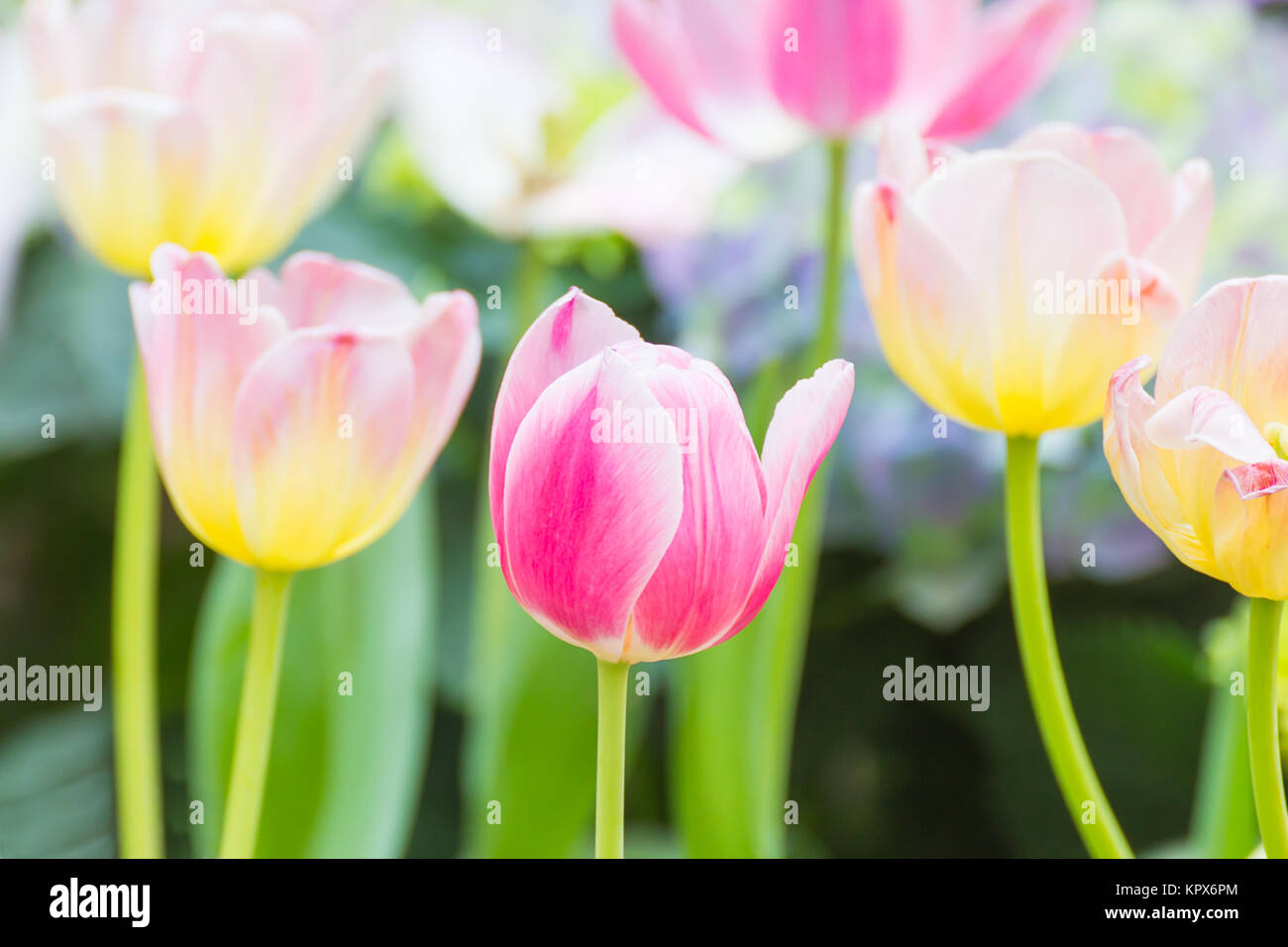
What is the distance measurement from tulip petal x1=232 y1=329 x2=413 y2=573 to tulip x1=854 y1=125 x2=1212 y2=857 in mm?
73

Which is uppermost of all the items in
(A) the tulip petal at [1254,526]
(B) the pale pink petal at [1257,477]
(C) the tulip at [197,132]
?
(C) the tulip at [197,132]

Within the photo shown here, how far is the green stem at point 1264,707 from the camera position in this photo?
0.16 meters

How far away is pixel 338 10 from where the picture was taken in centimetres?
27

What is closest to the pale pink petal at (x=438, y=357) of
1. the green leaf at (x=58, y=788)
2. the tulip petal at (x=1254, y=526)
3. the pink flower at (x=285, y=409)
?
the pink flower at (x=285, y=409)

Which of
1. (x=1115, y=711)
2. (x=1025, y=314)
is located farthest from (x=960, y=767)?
(x=1025, y=314)

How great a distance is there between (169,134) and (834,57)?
128mm

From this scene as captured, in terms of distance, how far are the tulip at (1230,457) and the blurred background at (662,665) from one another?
15 centimetres

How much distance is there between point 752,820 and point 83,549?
0.91 feet

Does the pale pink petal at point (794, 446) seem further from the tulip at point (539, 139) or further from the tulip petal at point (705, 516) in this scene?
the tulip at point (539, 139)

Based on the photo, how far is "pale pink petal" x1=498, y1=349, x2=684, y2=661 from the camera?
16 centimetres

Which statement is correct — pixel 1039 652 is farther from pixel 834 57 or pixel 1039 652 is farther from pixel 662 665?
pixel 662 665

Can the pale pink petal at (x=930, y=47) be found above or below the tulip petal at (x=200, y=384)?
above

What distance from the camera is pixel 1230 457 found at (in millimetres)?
152
